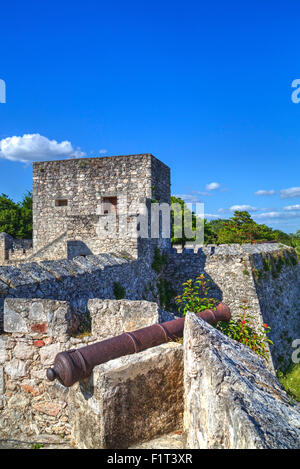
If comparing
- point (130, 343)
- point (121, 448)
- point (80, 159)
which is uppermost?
point (80, 159)

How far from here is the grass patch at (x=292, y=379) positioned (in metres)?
9.59

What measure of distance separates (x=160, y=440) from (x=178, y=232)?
20.4m

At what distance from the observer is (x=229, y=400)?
215 cm

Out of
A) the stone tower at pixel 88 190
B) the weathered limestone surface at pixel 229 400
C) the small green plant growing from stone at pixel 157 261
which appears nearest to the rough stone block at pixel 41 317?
the weathered limestone surface at pixel 229 400

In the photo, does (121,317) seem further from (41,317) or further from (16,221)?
(16,221)

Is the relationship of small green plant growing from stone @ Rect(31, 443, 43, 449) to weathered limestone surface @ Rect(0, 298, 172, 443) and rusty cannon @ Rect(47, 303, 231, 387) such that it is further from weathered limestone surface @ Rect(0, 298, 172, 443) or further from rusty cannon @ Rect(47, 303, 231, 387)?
rusty cannon @ Rect(47, 303, 231, 387)

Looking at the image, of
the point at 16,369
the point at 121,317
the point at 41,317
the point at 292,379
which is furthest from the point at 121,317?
the point at 292,379

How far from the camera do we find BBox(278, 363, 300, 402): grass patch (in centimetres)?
959

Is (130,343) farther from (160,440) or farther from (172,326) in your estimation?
(160,440)

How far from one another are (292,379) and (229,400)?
1000cm

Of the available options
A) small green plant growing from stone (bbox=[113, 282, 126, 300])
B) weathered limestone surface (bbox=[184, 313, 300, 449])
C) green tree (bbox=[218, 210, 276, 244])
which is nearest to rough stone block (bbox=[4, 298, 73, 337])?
weathered limestone surface (bbox=[184, 313, 300, 449])

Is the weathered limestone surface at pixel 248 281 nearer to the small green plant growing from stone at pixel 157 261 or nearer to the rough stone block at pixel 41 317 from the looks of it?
Result: the small green plant growing from stone at pixel 157 261

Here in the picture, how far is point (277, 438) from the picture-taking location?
75.3 inches

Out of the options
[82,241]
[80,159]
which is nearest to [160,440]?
[82,241]
